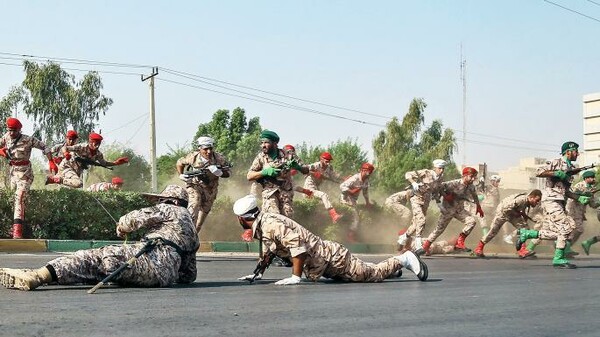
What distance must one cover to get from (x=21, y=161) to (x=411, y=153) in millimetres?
45985

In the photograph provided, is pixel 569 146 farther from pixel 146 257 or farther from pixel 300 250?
pixel 146 257

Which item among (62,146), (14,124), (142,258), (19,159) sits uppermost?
(14,124)

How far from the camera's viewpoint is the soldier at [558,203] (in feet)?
45.8

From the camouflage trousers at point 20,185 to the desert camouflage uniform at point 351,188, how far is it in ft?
24.2

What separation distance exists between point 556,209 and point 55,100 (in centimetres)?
4205

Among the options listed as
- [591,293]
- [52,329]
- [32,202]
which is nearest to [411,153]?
[32,202]

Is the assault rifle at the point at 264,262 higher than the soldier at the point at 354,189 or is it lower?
lower

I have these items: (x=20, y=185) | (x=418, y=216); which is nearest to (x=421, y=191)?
(x=418, y=216)

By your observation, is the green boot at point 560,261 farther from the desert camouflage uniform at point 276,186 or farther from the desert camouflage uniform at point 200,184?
the desert camouflage uniform at point 200,184

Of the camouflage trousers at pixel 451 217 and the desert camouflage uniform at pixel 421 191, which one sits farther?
the camouflage trousers at pixel 451 217

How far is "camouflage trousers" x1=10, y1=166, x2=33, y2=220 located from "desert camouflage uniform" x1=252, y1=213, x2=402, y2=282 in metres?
6.86

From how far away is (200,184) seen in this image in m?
13.7

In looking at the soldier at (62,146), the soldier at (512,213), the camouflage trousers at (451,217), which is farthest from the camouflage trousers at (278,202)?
Result: the soldier at (512,213)

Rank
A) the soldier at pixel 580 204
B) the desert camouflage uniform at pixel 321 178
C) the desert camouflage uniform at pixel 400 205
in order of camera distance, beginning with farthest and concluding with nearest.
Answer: the desert camouflage uniform at pixel 400 205, the soldier at pixel 580 204, the desert camouflage uniform at pixel 321 178
